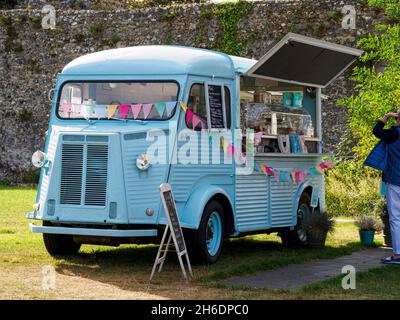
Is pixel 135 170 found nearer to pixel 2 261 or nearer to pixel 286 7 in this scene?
pixel 2 261

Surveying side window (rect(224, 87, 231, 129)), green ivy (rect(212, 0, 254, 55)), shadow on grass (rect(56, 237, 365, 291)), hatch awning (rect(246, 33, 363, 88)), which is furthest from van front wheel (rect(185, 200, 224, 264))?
green ivy (rect(212, 0, 254, 55))

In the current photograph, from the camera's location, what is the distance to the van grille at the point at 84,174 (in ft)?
33.0

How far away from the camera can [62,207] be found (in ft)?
33.3

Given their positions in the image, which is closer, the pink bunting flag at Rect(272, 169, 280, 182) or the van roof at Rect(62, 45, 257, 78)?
the van roof at Rect(62, 45, 257, 78)

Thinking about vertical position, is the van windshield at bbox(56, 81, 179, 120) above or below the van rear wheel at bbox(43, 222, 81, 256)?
above

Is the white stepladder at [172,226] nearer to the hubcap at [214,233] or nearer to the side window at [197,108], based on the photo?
the hubcap at [214,233]

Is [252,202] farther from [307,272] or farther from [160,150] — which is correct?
[160,150]

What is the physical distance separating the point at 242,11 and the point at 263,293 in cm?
1606

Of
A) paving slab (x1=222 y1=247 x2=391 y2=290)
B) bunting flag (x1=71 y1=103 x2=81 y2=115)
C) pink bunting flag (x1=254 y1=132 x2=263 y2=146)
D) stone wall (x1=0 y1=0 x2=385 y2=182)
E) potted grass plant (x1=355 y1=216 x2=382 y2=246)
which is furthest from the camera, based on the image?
stone wall (x1=0 y1=0 x2=385 y2=182)

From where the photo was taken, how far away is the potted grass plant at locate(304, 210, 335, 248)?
12.7m

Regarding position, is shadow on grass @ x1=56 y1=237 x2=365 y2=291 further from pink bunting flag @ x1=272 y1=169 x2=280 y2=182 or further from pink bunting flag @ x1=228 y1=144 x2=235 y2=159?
pink bunting flag @ x1=228 y1=144 x2=235 y2=159

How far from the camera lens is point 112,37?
25703mm

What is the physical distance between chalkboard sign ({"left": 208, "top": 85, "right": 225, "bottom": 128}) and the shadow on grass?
168cm

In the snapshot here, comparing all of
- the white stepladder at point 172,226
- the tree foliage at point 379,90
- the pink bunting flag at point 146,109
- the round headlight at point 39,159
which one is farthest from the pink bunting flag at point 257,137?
the tree foliage at point 379,90
